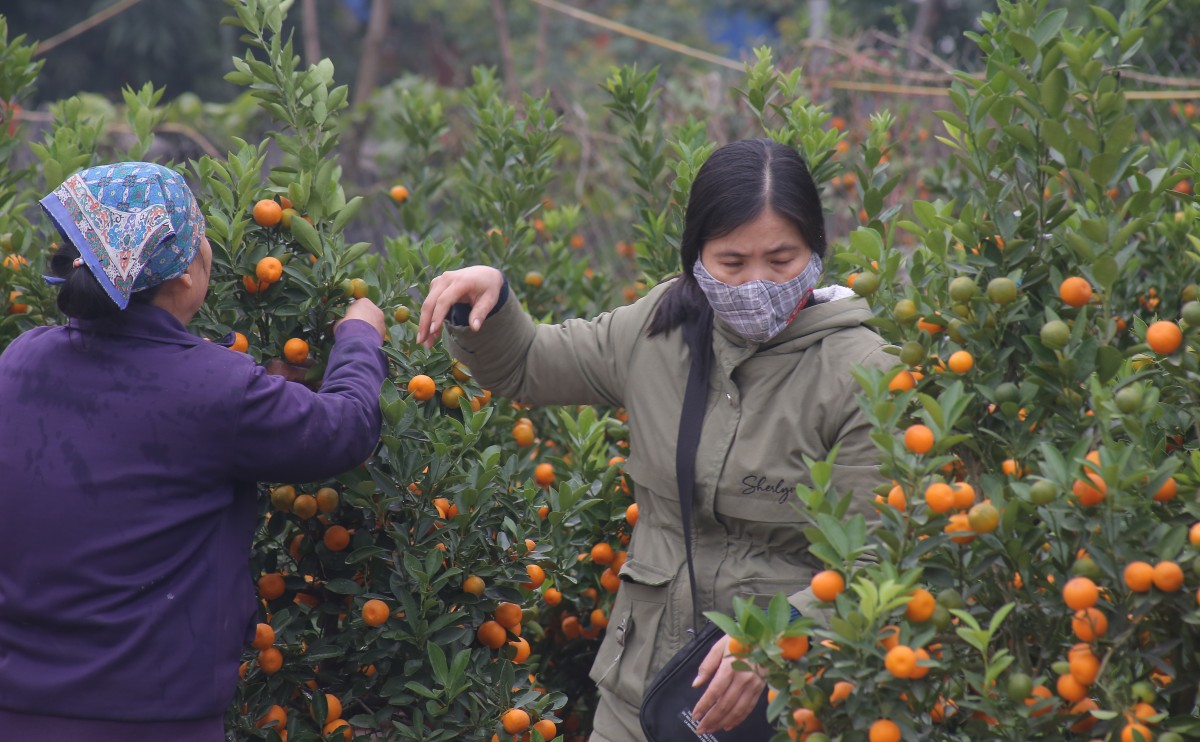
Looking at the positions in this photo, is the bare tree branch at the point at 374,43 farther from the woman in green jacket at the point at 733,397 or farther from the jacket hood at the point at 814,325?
the jacket hood at the point at 814,325

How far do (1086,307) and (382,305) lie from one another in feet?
4.88

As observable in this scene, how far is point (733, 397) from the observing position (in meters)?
2.25

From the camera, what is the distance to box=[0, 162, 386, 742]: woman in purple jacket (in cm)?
194

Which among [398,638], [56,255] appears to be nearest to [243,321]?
[56,255]

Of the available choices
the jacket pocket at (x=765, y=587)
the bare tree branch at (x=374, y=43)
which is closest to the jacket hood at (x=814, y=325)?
the jacket pocket at (x=765, y=587)

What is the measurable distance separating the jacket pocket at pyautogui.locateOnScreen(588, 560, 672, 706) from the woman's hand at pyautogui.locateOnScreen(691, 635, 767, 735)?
0.28 metres

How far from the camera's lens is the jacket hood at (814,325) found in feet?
7.36

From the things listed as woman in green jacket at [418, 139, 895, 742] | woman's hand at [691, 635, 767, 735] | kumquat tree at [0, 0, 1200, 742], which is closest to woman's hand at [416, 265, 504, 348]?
woman in green jacket at [418, 139, 895, 742]

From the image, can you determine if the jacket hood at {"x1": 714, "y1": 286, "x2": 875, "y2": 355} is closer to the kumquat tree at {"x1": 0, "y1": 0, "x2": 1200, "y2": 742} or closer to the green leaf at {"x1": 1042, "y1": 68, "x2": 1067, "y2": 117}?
the kumquat tree at {"x1": 0, "y1": 0, "x2": 1200, "y2": 742}

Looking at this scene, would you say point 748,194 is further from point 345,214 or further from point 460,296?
point 345,214

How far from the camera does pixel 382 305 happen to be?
2697mm

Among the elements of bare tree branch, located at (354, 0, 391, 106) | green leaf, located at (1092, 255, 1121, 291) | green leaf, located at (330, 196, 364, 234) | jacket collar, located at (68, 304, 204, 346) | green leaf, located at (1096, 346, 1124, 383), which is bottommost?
bare tree branch, located at (354, 0, 391, 106)

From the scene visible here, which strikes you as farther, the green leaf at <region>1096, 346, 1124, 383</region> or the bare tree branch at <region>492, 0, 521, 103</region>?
the bare tree branch at <region>492, 0, 521, 103</region>

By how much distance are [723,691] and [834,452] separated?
0.45 metres
